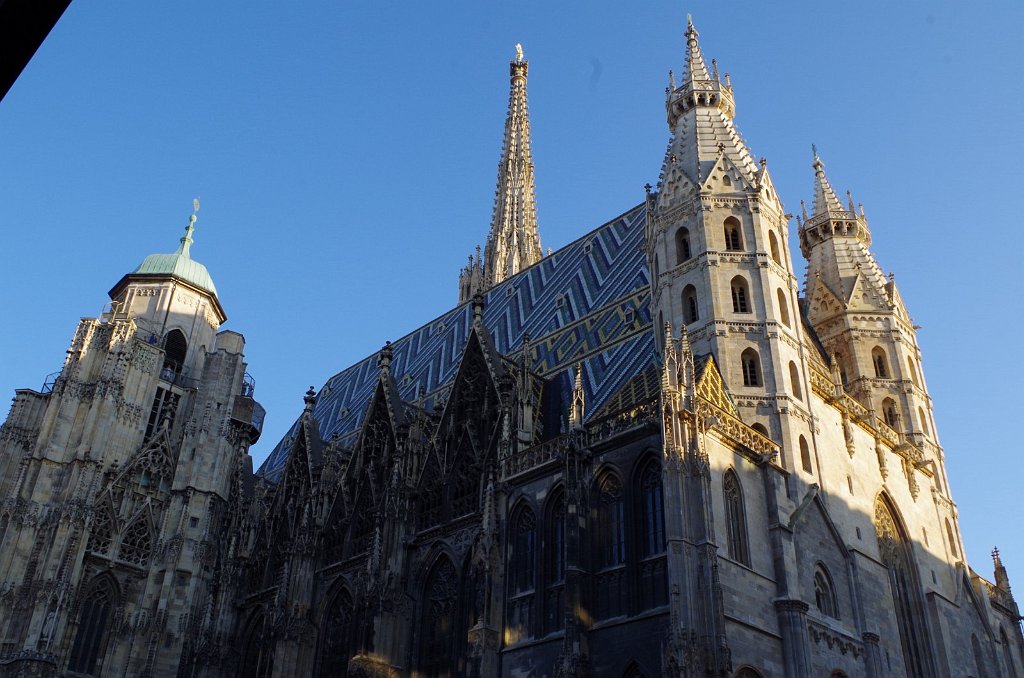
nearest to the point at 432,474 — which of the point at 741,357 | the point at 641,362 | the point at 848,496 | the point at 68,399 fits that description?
the point at 641,362

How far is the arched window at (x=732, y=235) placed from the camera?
29312 mm

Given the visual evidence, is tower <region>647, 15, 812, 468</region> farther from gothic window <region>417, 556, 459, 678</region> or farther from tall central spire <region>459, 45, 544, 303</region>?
tall central spire <region>459, 45, 544, 303</region>

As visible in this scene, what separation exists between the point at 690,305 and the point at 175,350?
86.0 ft

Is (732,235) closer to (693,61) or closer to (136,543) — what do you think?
(693,61)

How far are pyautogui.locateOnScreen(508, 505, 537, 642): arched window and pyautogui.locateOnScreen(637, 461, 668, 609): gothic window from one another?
3.27 meters

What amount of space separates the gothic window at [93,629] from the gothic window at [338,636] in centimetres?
1009

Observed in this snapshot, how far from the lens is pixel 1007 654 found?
3133 cm

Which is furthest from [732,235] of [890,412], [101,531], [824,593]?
[101,531]

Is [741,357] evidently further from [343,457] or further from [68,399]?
[68,399]

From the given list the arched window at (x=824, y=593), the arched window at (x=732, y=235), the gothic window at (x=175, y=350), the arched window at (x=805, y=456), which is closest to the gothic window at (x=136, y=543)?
the gothic window at (x=175, y=350)

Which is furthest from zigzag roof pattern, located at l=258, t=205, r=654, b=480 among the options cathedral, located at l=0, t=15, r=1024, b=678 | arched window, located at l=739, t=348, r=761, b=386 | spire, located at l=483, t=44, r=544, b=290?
spire, located at l=483, t=44, r=544, b=290

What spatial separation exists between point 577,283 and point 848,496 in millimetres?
15137

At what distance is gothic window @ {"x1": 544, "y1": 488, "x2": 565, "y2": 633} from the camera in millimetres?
22422

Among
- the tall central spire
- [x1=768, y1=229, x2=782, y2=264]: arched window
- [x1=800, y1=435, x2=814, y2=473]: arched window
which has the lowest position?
[x1=800, y1=435, x2=814, y2=473]: arched window
